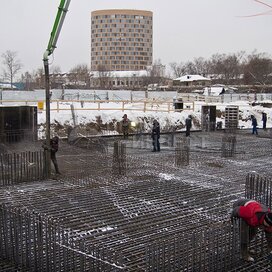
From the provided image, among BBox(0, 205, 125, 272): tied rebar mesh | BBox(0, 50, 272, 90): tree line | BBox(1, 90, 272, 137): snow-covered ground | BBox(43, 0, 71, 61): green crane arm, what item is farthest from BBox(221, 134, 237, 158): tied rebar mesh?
BBox(0, 50, 272, 90): tree line

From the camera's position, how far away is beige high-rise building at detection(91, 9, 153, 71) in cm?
14900

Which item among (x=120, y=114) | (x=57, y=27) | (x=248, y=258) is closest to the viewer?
(x=248, y=258)

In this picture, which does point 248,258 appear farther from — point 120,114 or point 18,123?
point 120,114

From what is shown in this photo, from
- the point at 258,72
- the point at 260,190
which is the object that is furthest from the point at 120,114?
the point at 258,72

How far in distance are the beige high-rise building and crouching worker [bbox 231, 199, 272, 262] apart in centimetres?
14302

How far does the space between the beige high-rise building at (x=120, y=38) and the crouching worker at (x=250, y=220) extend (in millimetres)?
143020

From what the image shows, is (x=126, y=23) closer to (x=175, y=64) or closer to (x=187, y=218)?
(x=175, y=64)

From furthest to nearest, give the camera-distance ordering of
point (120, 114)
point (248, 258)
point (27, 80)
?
point (27, 80) → point (120, 114) → point (248, 258)

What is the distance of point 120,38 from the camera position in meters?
150

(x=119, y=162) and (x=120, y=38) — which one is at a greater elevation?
(x=120, y=38)

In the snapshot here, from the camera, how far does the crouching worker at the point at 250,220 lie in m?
6.52

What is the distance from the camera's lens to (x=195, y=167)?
1470cm

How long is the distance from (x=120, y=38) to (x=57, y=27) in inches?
5557

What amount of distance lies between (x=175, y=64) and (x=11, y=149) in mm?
91602
